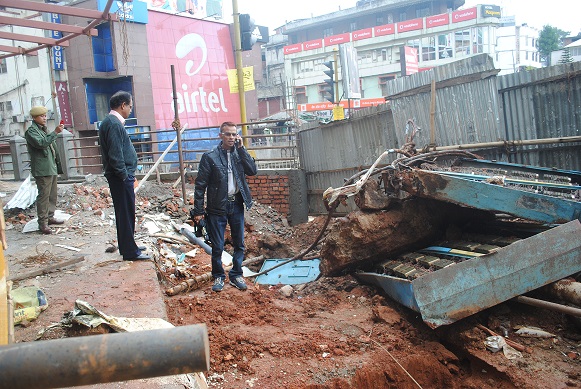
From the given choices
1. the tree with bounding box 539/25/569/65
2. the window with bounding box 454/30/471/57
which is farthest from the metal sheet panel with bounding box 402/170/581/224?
the tree with bounding box 539/25/569/65

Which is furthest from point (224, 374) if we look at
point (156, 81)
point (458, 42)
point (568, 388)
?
point (458, 42)

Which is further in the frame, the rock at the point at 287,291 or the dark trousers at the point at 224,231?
the rock at the point at 287,291

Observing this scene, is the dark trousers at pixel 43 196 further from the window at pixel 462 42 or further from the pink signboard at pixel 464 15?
the window at pixel 462 42

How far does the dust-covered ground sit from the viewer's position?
3785 mm

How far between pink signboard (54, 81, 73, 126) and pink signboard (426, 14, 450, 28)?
2895cm

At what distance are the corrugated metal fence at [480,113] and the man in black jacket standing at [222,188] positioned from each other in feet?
13.0

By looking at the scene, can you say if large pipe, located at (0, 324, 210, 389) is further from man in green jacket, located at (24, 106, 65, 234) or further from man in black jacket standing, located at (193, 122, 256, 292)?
man in green jacket, located at (24, 106, 65, 234)

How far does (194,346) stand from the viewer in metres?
1.06

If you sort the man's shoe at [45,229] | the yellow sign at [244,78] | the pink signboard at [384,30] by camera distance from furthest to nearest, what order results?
1. the pink signboard at [384,30]
2. the yellow sign at [244,78]
3. the man's shoe at [45,229]

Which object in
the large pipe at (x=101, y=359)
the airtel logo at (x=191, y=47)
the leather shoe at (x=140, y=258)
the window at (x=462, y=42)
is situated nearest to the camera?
the large pipe at (x=101, y=359)

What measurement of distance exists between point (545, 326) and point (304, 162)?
7456mm

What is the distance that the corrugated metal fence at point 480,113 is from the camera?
21.5 ft

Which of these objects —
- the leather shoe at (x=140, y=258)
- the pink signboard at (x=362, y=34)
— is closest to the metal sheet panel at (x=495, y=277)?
the leather shoe at (x=140, y=258)

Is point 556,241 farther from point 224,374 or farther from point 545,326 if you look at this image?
point 224,374
